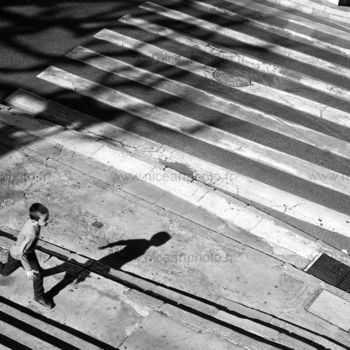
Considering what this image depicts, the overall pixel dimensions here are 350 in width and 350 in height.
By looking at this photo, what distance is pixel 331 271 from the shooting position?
13.7m

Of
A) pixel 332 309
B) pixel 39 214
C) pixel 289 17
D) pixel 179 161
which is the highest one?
pixel 39 214

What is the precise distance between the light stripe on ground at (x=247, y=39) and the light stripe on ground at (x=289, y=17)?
177 centimetres

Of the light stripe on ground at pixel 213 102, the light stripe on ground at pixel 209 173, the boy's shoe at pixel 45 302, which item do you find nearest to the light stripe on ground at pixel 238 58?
the light stripe on ground at pixel 213 102

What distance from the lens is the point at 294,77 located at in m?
19.1

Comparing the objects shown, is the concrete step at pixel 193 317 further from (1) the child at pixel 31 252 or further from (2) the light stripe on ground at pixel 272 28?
(2) the light stripe on ground at pixel 272 28

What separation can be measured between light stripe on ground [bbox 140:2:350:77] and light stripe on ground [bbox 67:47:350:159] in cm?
312

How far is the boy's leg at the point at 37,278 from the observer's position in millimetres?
10320

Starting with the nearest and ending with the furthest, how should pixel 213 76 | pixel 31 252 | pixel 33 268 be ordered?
pixel 31 252, pixel 33 268, pixel 213 76

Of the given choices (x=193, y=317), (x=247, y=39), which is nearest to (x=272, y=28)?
(x=247, y=39)

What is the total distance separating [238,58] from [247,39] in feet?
3.97

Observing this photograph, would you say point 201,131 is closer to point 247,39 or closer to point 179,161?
point 179,161

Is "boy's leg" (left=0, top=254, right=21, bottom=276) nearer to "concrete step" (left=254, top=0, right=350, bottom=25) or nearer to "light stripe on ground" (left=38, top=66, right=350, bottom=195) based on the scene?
"light stripe on ground" (left=38, top=66, right=350, bottom=195)

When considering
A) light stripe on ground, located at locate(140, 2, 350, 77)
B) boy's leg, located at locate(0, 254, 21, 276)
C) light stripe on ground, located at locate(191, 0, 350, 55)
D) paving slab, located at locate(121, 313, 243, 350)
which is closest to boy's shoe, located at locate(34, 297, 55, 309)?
boy's leg, located at locate(0, 254, 21, 276)

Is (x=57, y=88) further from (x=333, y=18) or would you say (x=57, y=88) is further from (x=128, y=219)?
(x=333, y=18)
